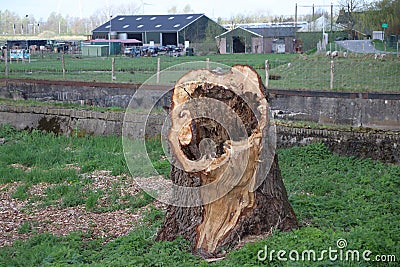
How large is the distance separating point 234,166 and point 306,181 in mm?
3006

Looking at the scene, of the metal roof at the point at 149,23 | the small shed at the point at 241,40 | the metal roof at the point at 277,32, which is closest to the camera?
the small shed at the point at 241,40

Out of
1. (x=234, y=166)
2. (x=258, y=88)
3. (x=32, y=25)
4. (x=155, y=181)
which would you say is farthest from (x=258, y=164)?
(x=32, y=25)

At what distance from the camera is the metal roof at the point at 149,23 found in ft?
197

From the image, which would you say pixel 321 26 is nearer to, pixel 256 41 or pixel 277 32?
pixel 277 32

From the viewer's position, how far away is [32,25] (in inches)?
4082

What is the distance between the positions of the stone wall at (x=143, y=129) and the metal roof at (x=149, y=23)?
4418 cm

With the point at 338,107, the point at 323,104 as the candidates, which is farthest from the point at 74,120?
the point at 338,107

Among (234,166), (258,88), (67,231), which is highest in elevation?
(258,88)

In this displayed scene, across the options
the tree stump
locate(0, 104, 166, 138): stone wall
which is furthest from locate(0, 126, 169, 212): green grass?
the tree stump

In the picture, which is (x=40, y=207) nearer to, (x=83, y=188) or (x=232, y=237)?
(x=83, y=188)

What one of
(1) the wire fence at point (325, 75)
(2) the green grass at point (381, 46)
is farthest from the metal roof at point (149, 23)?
(1) the wire fence at point (325, 75)

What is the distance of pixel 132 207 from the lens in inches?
Answer: 342

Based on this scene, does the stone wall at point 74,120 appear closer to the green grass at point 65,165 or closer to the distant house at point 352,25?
the green grass at point 65,165

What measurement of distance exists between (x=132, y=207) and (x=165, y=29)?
52.1 meters
